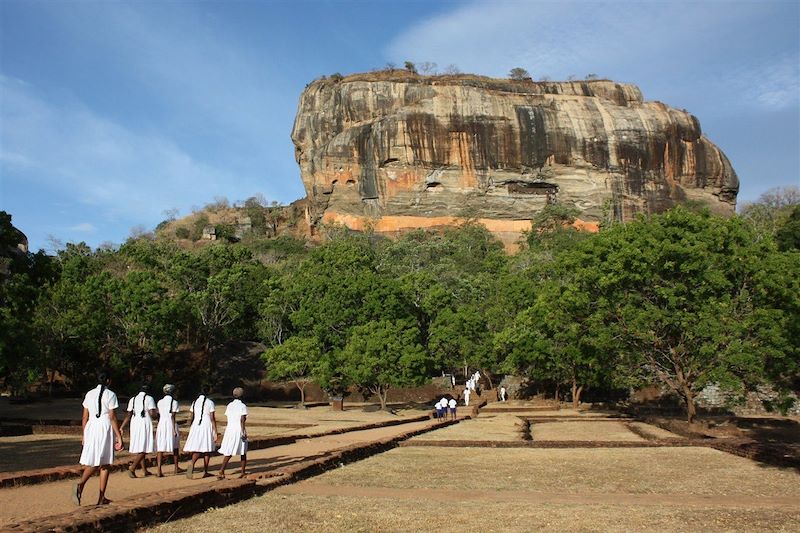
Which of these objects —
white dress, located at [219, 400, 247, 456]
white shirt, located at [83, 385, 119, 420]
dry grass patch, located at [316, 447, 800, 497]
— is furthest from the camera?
dry grass patch, located at [316, 447, 800, 497]

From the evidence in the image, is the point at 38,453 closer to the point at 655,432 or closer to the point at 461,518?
the point at 461,518

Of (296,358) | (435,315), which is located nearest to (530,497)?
(296,358)

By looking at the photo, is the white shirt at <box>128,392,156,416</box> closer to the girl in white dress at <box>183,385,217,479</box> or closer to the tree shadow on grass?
the girl in white dress at <box>183,385,217,479</box>

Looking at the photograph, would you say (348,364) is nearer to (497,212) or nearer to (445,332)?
(445,332)

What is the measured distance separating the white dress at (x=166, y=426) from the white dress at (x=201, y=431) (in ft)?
1.81

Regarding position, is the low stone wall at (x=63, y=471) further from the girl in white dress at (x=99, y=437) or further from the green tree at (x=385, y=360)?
the green tree at (x=385, y=360)

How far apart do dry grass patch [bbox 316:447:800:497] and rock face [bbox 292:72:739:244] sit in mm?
71884

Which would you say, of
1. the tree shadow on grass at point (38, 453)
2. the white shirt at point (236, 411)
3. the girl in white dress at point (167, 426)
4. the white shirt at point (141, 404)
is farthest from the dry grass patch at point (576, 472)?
the tree shadow on grass at point (38, 453)

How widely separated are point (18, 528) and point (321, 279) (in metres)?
37.2

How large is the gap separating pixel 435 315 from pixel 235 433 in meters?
36.0

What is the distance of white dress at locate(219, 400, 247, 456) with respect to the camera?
33.6ft

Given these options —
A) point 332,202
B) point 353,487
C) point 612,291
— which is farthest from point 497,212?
point 353,487

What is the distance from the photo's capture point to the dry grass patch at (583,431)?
19638mm

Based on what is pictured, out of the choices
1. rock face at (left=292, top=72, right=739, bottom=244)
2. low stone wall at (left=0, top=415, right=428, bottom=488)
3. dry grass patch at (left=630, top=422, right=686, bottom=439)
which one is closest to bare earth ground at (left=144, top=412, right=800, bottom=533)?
low stone wall at (left=0, top=415, right=428, bottom=488)
